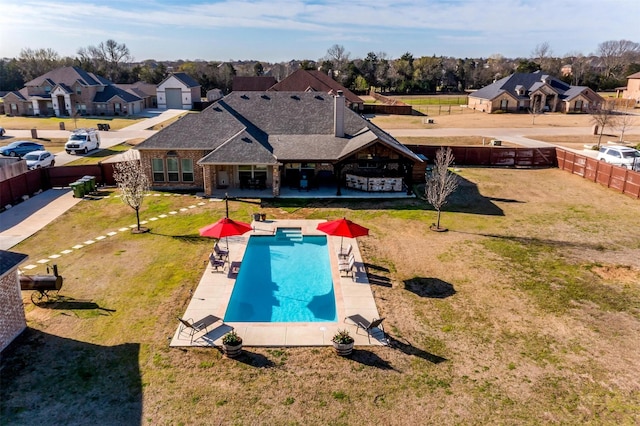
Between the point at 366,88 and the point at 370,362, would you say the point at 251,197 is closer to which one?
the point at 370,362

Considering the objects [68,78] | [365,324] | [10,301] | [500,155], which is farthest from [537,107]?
[10,301]

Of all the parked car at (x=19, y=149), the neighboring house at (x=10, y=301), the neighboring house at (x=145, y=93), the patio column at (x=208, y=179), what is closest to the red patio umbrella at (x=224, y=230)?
the neighboring house at (x=10, y=301)

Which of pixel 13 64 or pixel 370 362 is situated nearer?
pixel 370 362

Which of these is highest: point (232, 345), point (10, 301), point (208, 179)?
point (208, 179)

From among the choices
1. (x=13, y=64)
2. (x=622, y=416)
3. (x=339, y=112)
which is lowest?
(x=622, y=416)

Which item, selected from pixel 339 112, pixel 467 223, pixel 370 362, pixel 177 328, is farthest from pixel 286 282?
pixel 339 112

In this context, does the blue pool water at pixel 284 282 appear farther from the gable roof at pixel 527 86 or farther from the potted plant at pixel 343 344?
the gable roof at pixel 527 86

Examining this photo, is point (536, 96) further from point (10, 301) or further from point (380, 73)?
point (10, 301)
